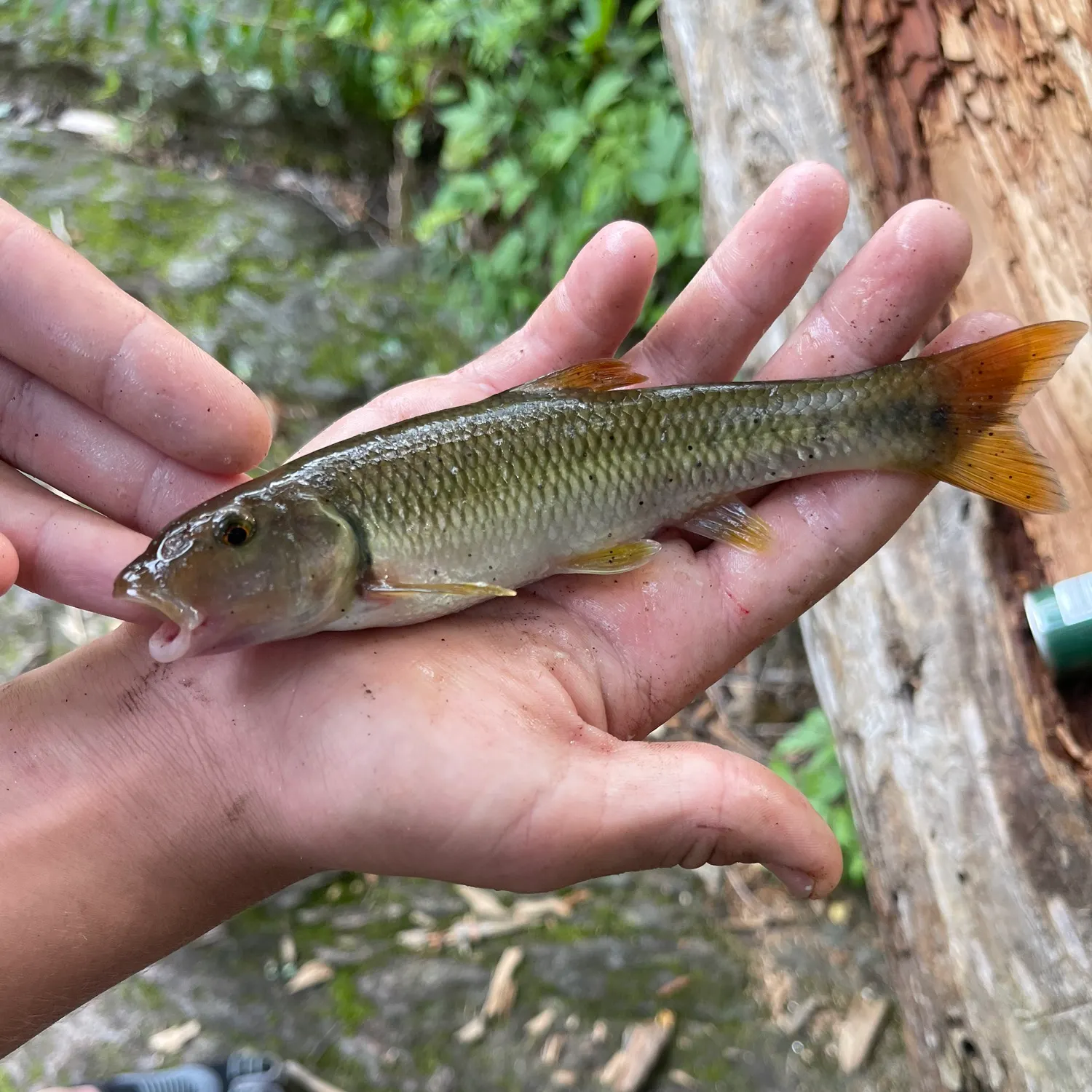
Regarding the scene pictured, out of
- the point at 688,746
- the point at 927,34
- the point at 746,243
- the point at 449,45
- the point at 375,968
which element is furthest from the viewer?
the point at 449,45

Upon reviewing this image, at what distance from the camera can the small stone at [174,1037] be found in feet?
14.3

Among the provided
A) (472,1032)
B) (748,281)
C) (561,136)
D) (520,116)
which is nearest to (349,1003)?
(472,1032)

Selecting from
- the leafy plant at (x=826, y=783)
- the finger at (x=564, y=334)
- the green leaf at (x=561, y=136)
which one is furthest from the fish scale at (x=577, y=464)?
the green leaf at (x=561, y=136)

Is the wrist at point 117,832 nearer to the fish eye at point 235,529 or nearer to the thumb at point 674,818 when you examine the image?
the fish eye at point 235,529

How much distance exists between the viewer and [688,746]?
2139 mm

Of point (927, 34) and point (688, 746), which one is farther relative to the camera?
point (927, 34)

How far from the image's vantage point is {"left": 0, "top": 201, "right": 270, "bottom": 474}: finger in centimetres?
263

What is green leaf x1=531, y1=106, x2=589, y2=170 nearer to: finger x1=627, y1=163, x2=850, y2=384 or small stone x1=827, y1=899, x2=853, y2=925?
finger x1=627, y1=163, x2=850, y2=384

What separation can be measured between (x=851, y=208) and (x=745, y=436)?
1.32 m

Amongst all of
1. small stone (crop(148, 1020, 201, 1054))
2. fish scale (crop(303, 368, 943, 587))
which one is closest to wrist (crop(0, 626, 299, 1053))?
fish scale (crop(303, 368, 943, 587))

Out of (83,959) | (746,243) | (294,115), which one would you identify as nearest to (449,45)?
(294,115)

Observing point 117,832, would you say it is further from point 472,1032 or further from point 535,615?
point 472,1032

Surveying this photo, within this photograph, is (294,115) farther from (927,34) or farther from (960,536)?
(960,536)

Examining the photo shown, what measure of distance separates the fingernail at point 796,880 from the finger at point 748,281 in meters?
1.85
